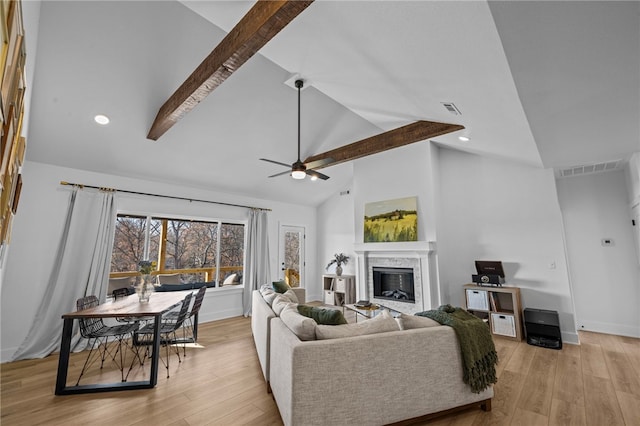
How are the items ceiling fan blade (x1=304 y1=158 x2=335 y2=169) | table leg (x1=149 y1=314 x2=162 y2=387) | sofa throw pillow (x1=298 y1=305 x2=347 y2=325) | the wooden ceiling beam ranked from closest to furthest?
the wooden ceiling beam
sofa throw pillow (x1=298 y1=305 x2=347 y2=325)
table leg (x1=149 y1=314 x2=162 y2=387)
ceiling fan blade (x1=304 y1=158 x2=335 y2=169)

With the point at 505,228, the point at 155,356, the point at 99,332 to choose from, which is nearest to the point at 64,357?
the point at 99,332

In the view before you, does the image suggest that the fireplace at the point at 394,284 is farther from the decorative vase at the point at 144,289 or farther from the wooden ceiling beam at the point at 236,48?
the wooden ceiling beam at the point at 236,48

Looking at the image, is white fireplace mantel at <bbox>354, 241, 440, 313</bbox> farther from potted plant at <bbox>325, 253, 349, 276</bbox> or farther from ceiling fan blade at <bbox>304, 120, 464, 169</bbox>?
ceiling fan blade at <bbox>304, 120, 464, 169</bbox>

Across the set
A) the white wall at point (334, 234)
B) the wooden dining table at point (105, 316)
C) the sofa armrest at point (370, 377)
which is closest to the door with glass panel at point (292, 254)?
the white wall at point (334, 234)

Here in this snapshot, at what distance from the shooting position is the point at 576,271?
4727mm

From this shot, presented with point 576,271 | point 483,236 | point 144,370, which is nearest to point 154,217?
point 144,370

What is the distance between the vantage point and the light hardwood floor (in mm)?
2285

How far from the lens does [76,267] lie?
3.94 metres

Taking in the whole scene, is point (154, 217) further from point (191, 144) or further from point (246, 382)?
point (246, 382)

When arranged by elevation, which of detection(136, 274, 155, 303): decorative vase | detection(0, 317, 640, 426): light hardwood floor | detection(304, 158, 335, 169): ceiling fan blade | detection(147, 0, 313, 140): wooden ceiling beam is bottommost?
detection(0, 317, 640, 426): light hardwood floor

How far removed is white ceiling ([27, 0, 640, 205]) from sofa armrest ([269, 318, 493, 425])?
214 centimetres

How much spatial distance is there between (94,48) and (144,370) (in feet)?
11.8

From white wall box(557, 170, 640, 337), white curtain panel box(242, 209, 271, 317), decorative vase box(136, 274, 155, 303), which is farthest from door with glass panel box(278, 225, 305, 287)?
white wall box(557, 170, 640, 337)

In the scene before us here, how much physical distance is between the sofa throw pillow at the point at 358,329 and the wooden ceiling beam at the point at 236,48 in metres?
2.29
